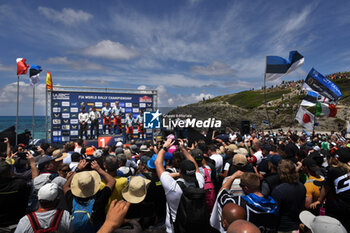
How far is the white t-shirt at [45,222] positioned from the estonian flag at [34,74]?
14.8m

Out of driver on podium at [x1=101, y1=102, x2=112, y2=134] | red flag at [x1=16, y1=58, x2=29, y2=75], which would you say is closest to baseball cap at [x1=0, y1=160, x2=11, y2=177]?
red flag at [x1=16, y1=58, x2=29, y2=75]

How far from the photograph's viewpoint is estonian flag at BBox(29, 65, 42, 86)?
1413 cm

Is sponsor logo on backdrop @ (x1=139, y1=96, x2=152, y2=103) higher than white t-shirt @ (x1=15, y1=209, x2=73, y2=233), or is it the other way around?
sponsor logo on backdrop @ (x1=139, y1=96, x2=152, y2=103)

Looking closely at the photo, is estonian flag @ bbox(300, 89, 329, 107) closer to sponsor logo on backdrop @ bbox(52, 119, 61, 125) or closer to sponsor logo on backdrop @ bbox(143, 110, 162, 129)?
sponsor logo on backdrop @ bbox(143, 110, 162, 129)

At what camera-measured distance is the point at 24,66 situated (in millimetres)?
13125

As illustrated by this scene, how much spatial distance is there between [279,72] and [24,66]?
1534cm

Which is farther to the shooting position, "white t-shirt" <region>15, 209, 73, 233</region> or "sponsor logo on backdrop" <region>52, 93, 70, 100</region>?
"sponsor logo on backdrop" <region>52, 93, 70, 100</region>

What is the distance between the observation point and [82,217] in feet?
9.28

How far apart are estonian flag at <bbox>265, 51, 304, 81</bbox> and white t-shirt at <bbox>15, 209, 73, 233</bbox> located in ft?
38.0

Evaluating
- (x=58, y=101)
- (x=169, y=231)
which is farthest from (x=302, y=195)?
(x=58, y=101)

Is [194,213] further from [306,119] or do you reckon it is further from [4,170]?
[306,119]

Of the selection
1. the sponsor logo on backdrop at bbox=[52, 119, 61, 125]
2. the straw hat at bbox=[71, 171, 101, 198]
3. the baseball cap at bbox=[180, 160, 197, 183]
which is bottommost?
the straw hat at bbox=[71, 171, 101, 198]

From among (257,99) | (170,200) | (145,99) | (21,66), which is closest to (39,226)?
(170,200)

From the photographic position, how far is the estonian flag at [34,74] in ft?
46.4
